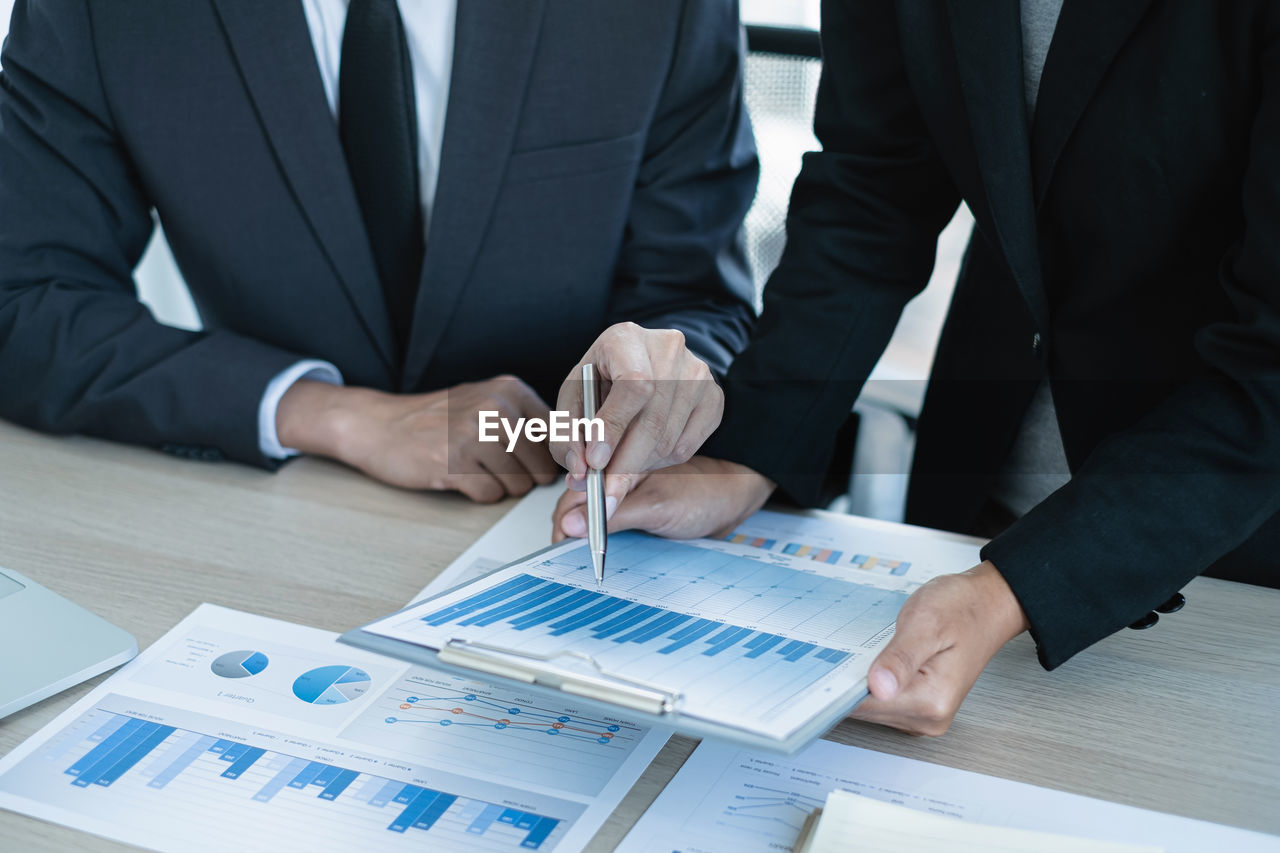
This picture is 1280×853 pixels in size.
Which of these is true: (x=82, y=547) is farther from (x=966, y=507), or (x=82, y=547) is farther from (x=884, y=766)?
(x=966, y=507)

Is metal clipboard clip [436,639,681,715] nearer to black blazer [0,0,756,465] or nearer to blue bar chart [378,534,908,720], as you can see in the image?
blue bar chart [378,534,908,720]

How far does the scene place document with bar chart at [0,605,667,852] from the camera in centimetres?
68

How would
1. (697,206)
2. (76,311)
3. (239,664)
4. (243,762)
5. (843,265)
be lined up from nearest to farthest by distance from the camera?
(243,762), (239,664), (843,265), (76,311), (697,206)

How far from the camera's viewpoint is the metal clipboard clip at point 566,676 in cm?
62

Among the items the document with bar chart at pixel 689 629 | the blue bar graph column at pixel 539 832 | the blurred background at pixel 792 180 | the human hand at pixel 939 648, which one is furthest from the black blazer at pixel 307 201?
the blue bar graph column at pixel 539 832

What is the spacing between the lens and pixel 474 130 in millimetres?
1268

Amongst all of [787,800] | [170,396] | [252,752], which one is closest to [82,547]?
[170,396]

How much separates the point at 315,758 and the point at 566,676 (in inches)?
8.8

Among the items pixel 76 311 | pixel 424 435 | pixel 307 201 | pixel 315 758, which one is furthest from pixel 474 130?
pixel 315 758

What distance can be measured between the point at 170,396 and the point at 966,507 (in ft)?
3.11

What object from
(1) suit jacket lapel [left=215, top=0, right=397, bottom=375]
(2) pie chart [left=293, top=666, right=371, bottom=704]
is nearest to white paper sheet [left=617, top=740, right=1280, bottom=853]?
(2) pie chart [left=293, top=666, right=371, bottom=704]

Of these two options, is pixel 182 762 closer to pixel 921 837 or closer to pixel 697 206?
pixel 921 837

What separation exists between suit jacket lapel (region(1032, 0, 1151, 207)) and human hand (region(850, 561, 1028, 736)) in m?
0.40

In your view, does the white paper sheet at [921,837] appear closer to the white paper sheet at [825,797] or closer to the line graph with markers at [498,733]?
the white paper sheet at [825,797]
